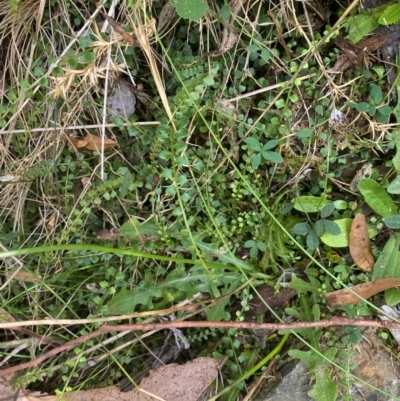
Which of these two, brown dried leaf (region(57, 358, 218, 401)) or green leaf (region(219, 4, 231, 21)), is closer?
green leaf (region(219, 4, 231, 21))

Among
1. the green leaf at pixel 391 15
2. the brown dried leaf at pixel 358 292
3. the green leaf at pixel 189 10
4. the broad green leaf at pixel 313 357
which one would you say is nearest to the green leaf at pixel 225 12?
the green leaf at pixel 189 10

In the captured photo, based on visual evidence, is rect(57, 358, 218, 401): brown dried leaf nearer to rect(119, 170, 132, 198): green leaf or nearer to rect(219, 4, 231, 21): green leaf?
rect(119, 170, 132, 198): green leaf

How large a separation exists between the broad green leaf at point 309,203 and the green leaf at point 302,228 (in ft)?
0.19

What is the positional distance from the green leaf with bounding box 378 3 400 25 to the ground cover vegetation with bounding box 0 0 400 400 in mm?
57

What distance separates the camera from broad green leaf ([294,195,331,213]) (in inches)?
74.8

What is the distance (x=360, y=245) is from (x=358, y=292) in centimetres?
19

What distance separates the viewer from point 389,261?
185cm

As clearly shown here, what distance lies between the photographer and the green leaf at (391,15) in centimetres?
170

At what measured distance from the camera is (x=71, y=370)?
2.06m

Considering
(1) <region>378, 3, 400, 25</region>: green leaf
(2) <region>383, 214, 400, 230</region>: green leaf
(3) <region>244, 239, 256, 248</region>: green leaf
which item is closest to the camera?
(1) <region>378, 3, 400, 25</region>: green leaf

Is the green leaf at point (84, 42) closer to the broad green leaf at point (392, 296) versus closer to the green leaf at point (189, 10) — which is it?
the green leaf at point (189, 10)

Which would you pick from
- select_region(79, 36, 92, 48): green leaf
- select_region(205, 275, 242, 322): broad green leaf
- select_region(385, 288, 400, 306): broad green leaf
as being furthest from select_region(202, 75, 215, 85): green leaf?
select_region(385, 288, 400, 306): broad green leaf

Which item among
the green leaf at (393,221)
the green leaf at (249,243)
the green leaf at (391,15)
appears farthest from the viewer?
the green leaf at (249,243)

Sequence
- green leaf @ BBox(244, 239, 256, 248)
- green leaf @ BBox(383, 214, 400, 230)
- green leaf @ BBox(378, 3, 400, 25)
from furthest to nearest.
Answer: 1. green leaf @ BBox(244, 239, 256, 248)
2. green leaf @ BBox(383, 214, 400, 230)
3. green leaf @ BBox(378, 3, 400, 25)
